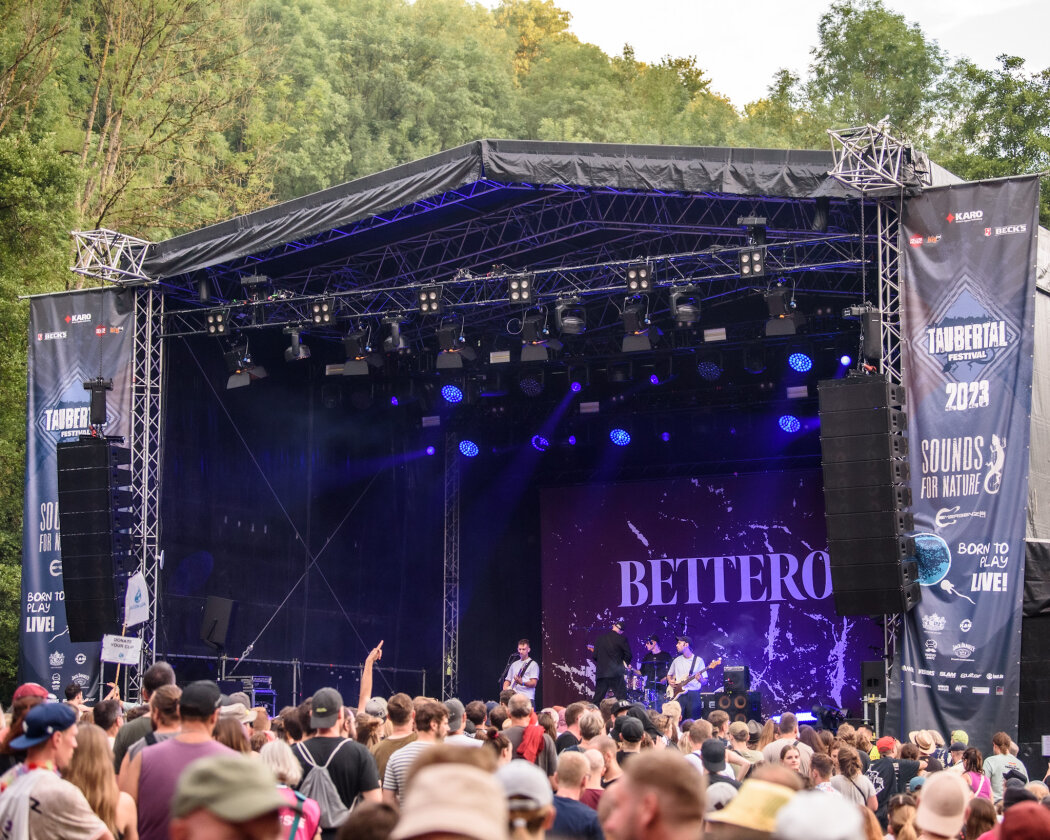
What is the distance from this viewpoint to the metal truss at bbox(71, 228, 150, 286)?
16250 millimetres

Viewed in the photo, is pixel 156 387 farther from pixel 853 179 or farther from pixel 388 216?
pixel 853 179

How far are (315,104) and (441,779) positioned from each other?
36.3 metres

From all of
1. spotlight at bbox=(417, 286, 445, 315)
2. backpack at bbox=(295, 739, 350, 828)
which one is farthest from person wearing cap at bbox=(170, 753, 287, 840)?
spotlight at bbox=(417, 286, 445, 315)

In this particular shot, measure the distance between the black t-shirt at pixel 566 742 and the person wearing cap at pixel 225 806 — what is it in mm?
5755

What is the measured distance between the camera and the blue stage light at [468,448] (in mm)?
21781

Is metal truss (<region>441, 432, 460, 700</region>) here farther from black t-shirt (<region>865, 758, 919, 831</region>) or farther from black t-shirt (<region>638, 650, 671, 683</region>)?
black t-shirt (<region>865, 758, 919, 831</region>)

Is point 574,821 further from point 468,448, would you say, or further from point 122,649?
point 468,448

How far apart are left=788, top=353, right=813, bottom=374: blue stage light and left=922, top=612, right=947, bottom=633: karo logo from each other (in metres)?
6.77

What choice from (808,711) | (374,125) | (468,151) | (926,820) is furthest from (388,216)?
(374,125)

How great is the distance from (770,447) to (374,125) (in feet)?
72.6

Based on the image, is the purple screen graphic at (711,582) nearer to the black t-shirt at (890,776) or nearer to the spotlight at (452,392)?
the spotlight at (452,392)

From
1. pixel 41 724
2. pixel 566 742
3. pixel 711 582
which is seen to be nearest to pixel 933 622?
pixel 566 742

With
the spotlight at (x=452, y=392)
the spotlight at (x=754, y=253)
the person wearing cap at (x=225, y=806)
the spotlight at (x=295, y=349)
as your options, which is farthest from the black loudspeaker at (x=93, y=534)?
the person wearing cap at (x=225, y=806)

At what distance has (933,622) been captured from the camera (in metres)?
12.9
